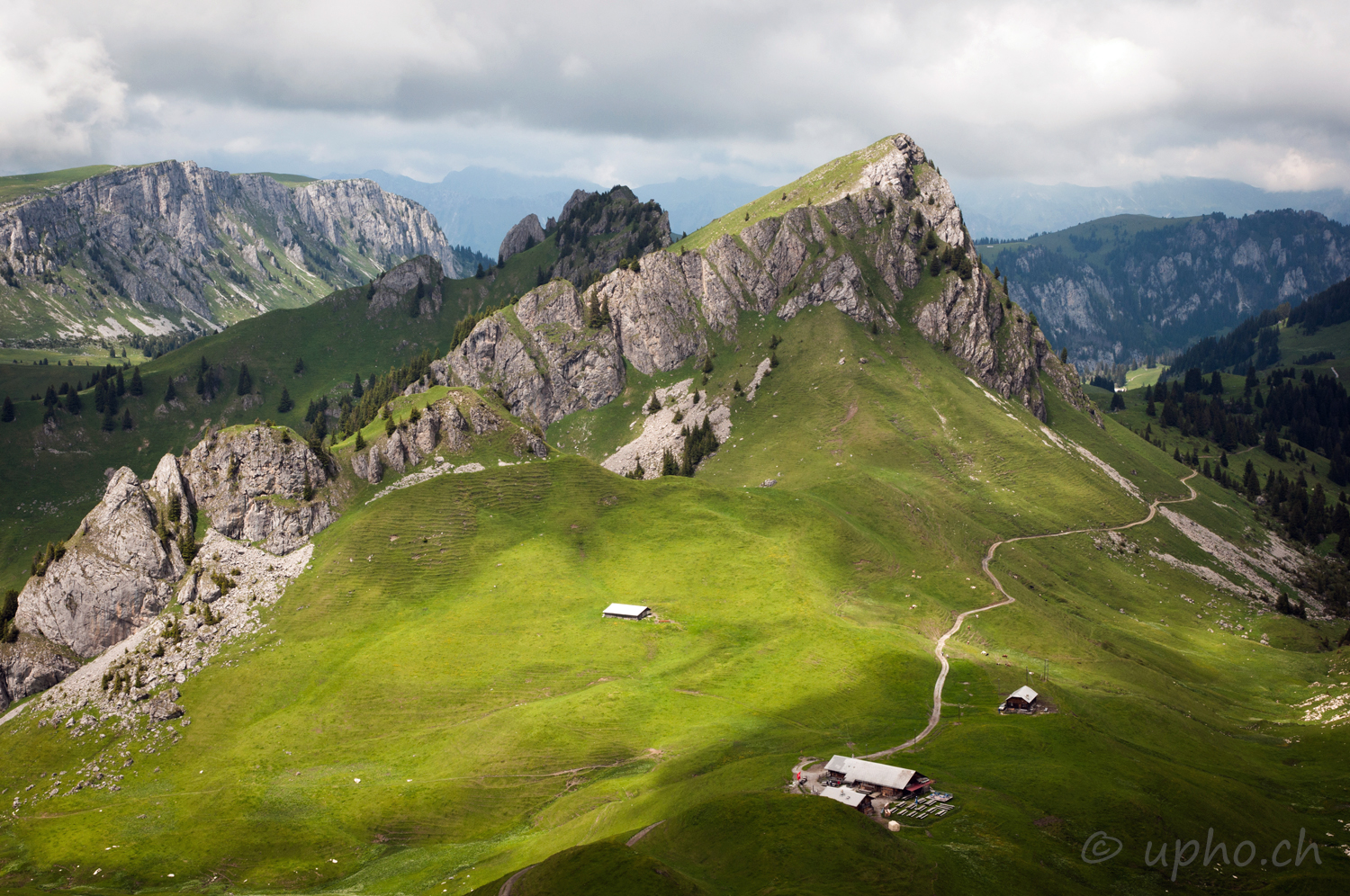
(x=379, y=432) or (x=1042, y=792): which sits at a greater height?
(x=379, y=432)

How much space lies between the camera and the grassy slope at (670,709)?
73.1 m

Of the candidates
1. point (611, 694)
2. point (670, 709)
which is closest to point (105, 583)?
point (611, 694)

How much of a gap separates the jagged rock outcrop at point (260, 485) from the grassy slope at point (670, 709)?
21.3ft

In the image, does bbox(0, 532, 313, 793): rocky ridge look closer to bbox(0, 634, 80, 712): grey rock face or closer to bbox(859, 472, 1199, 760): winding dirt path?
bbox(0, 634, 80, 712): grey rock face

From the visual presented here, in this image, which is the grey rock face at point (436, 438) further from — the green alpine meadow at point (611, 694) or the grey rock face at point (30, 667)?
the grey rock face at point (30, 667)

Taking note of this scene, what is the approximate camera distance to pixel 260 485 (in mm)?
134375

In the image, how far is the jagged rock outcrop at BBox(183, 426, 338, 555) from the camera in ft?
431

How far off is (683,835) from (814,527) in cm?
9099

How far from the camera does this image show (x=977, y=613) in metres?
135

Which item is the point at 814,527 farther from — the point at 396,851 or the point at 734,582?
the point at 396,851

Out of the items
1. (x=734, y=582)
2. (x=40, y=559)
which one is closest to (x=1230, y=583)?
(x=734, y=582)

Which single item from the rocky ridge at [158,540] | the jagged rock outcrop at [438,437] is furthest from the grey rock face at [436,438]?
the rocky ridge at [158,540]

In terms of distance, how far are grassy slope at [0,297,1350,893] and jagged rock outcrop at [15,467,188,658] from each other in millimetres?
18666

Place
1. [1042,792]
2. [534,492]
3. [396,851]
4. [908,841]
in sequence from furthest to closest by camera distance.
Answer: [534,492] < [396,851] < [1042,792] < [908,841]
